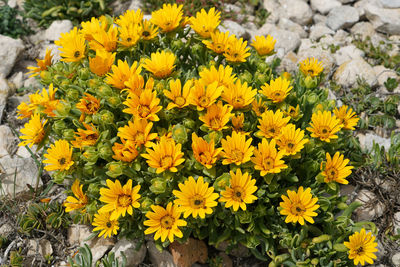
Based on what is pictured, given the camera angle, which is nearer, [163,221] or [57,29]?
[163,221]

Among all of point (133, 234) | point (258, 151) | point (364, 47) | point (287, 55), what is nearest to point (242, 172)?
point (258, 151)

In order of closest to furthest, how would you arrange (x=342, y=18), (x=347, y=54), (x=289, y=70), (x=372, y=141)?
(x=372, y=141)
(x=289, y=70)
(x=347, y=54)
(x=342, y=18)

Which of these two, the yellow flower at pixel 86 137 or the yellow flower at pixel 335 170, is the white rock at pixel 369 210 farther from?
the yellow flower at pixel 86 137

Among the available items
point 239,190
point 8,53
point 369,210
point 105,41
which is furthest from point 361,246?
point 8,53

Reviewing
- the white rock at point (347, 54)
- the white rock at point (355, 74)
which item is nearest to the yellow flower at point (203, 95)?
the white rock at point (355, 74)

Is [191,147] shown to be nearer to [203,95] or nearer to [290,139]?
[203,95]

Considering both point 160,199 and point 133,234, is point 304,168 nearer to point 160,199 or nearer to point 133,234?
point 160,199
